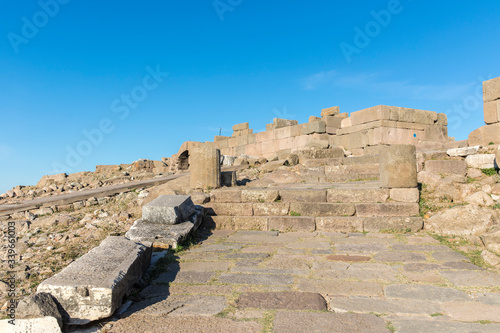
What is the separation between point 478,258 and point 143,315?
149 inches

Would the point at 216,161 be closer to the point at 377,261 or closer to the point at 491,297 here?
the point at 377,261

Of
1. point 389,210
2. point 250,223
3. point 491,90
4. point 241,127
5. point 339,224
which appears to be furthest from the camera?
point 241,127

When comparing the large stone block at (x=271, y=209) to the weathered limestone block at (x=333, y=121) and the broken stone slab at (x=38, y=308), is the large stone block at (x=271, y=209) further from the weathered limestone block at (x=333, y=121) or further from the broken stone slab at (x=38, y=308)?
the weathered limestone block at (x=333, y=121)

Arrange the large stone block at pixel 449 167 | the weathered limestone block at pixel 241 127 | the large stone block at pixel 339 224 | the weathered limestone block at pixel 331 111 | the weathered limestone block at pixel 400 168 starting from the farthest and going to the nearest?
1. the weathered limestone block at pixel 241 127
2. the weathered limestone block at pixel 331 111
3. the large stone block at pixel 449 167
4. the weathered limestone block at pixel 400 168
5. the large stone block at pixel 339 224

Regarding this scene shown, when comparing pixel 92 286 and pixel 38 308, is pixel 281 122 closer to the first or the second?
pixel 92 286

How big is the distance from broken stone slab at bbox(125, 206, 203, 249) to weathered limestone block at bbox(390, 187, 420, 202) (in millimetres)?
3691

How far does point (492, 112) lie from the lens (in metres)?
10.4

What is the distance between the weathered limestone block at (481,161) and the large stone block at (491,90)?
318 cm

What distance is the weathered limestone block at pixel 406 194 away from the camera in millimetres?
6477

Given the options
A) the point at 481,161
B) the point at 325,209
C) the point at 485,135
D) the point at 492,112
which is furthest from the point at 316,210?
the point at 492,112

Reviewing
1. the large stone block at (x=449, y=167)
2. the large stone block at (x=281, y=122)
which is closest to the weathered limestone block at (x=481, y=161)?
the large stone block at (x=449, y=167)

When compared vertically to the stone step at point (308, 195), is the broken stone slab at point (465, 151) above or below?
above

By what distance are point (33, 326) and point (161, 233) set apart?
8.41 feet

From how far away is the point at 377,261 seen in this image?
4.21 m
